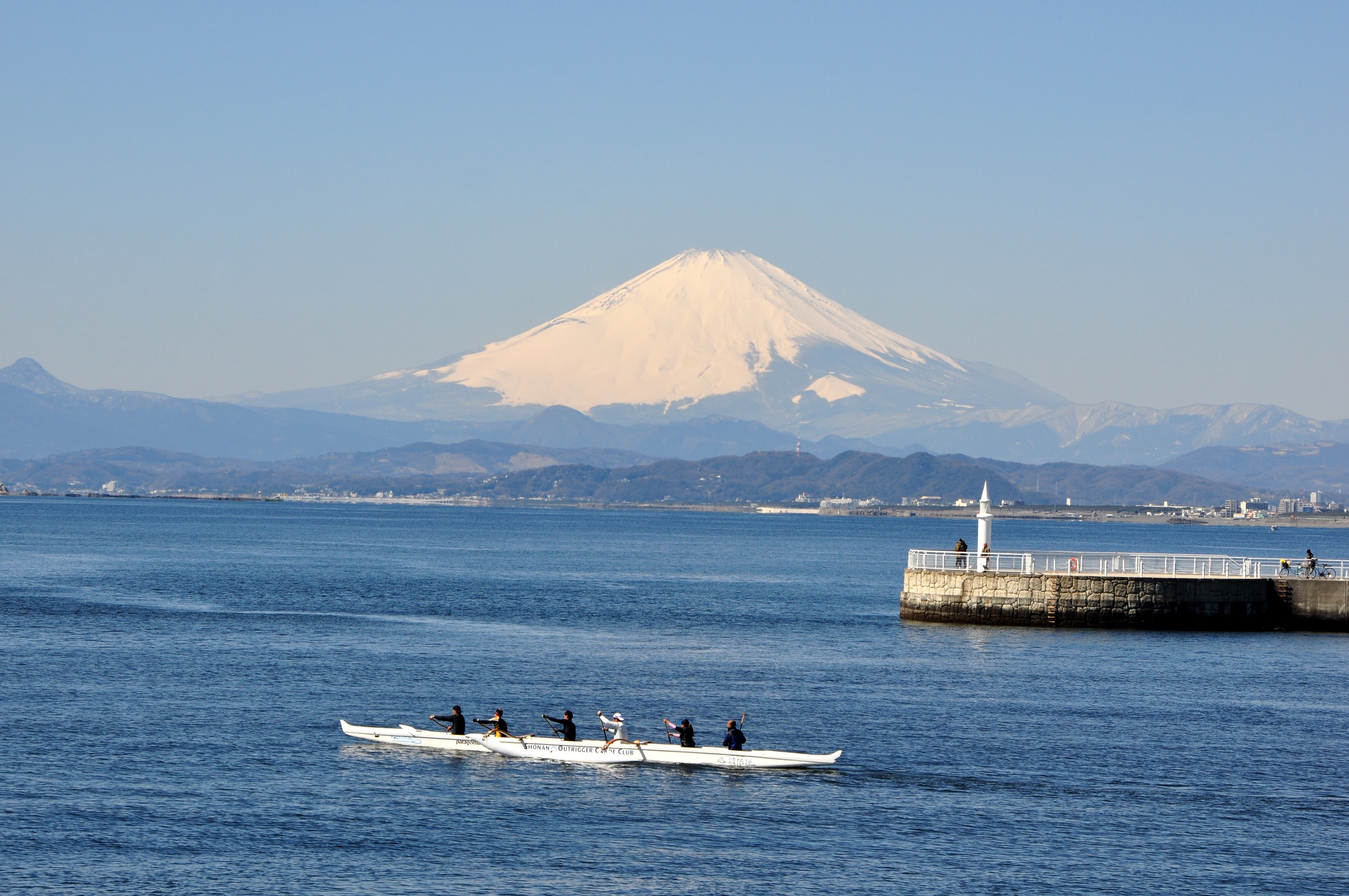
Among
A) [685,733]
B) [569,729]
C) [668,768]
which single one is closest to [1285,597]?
[685,733]

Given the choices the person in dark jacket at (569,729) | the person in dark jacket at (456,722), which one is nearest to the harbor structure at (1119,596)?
the person in dark jacket at (569,729)

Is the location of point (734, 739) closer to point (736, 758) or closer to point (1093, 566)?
point (736, 758)

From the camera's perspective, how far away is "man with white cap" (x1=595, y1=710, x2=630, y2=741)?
37906 mm

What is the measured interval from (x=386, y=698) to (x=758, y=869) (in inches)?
826

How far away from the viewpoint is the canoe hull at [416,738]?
128ft

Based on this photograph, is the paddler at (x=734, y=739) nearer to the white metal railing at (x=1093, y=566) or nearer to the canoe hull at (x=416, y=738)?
the canoe hull at (x=416, y=738)

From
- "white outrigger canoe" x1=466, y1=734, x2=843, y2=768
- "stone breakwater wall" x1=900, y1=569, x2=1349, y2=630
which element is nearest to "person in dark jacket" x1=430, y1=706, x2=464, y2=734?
"white outrigger canoe" x1=466, y1=734, x2=843, y2=768

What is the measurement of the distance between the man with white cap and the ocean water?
44.8 inches

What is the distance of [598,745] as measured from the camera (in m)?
37.8

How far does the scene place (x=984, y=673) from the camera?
5200 centimetres

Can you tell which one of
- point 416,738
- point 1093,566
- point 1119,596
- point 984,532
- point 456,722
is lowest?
point 416,738

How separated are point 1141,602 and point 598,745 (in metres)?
33.3

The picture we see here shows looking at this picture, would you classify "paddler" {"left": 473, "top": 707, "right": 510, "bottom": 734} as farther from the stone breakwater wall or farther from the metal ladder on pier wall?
the metal ladder on pier wall

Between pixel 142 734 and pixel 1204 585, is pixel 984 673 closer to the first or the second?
pixel 1204 585
